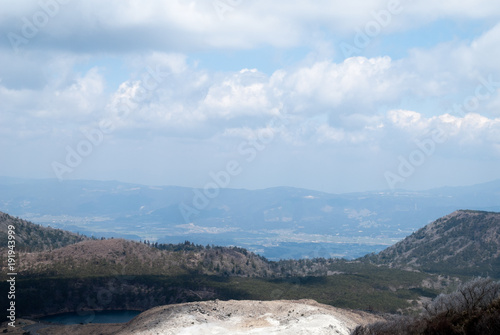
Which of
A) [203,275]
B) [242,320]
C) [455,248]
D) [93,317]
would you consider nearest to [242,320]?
[242,320]

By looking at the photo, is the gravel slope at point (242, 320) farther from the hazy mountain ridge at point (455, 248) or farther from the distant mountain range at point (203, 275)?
the hazy mountain ridge at point (455, 248)

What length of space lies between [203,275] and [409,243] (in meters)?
98.5

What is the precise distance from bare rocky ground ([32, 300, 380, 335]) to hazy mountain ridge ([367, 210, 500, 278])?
9991 cm

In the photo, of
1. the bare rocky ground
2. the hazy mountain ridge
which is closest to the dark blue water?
the bare rocky ground

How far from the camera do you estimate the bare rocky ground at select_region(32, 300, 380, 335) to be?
143ft

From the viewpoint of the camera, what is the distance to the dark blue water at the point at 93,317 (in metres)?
86.4

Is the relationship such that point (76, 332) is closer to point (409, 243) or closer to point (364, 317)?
point (364, 317)

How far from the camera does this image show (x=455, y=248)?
157 meters

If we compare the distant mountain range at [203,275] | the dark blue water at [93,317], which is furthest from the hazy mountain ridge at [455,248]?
the dark blue water at [93,317]

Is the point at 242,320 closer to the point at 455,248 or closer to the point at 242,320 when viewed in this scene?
the point at 242,320

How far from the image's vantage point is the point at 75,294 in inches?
3733

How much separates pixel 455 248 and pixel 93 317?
121m

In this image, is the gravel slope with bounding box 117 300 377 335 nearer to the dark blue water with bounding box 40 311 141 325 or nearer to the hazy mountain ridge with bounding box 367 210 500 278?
the dark blue water with bounding box 40 311 141 325

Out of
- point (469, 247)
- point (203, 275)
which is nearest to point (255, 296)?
point (203, 275)
